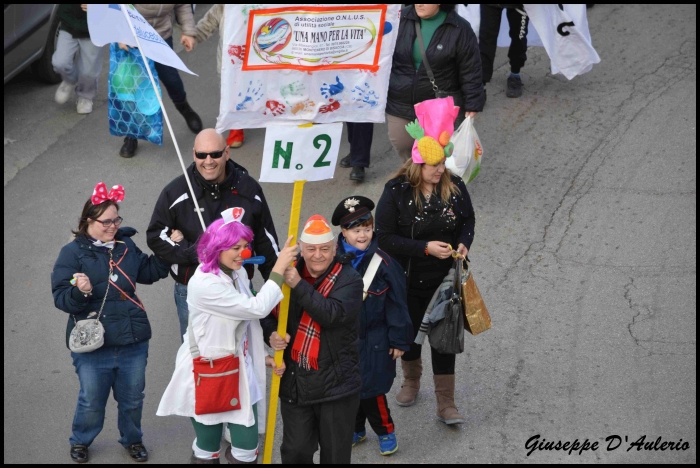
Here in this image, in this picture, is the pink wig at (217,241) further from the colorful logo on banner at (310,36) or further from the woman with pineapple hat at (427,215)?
the woman with pineapple hat at (427,215)

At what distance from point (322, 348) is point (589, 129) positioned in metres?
5.32

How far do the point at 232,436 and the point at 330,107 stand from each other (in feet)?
6.19

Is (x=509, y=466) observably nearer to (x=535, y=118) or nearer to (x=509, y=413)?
(x=509, y=413)

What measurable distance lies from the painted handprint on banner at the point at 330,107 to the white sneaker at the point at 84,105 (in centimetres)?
505

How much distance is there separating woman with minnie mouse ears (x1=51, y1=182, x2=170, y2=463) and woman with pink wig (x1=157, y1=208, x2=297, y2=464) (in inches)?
21.5

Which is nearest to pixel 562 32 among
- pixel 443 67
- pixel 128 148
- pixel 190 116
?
pixel 443 67

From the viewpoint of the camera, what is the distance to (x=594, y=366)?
6.25 m

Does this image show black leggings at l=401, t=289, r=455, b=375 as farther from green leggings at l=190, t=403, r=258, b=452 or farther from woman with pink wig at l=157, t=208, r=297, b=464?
green leggings at l=190, t=403, r=258, b=452

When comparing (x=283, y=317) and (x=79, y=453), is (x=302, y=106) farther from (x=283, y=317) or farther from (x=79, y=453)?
(x=79, y=453)

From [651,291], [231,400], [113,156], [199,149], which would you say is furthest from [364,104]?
[113,156]

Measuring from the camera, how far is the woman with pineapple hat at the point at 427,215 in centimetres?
550

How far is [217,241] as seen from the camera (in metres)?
4.63

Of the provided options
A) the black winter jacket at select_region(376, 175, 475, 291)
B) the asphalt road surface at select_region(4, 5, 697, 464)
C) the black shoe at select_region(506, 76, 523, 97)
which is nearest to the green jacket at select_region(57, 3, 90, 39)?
the asphalt road surface at select_region(4, 5, 697, 464)

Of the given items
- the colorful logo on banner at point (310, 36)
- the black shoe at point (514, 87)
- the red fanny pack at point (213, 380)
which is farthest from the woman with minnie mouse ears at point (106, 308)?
the black shoe at point (514, 87)
